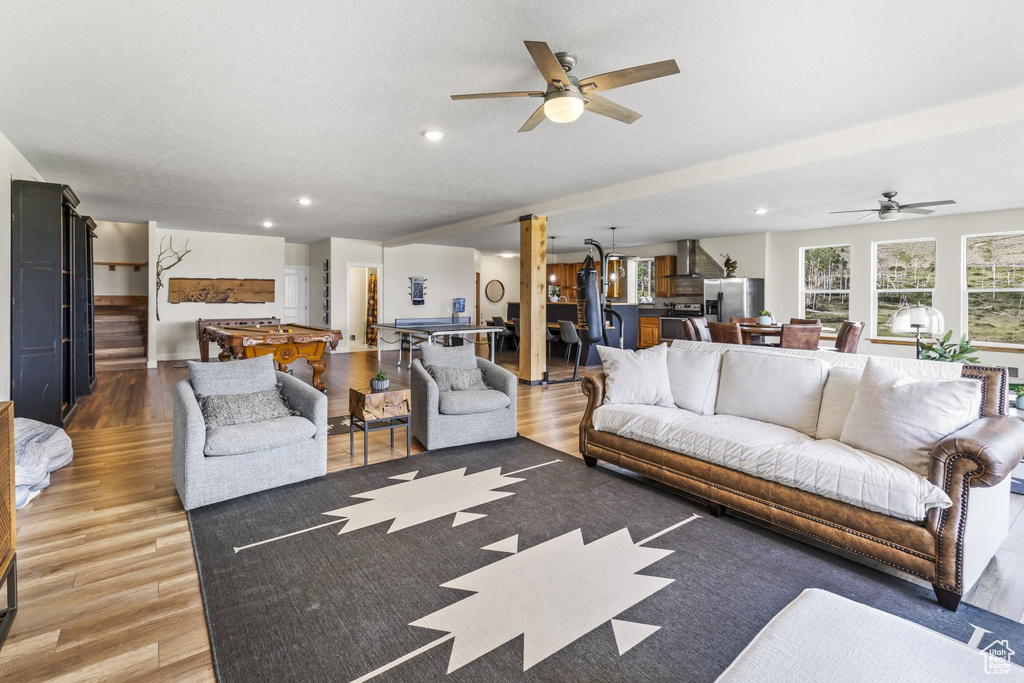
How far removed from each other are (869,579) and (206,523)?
3267 mm

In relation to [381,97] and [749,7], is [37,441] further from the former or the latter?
[749,7]

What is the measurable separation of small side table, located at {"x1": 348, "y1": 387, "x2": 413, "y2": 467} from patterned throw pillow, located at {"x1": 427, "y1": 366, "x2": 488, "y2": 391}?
17.0 inches

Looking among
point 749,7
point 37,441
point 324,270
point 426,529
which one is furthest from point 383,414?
point 324,270

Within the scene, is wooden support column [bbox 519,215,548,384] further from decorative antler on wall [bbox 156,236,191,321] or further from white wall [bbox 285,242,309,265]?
decorative antler on wall [bbox 156,236,191,321]

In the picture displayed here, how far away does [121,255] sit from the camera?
941 centimetres

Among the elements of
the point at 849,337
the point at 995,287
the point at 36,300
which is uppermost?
the point at 995,287

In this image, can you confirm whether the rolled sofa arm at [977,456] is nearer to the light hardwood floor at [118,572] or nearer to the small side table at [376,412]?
the light hardwood floor at [118,572]

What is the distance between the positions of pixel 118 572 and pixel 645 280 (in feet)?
36.4

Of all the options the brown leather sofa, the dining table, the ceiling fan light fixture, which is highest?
the ceiling fan light fixture

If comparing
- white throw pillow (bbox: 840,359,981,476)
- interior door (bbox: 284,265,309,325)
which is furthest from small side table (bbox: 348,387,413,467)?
interior door (bbox: 284,265,309,325)

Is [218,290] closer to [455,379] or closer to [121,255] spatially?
[121,255]

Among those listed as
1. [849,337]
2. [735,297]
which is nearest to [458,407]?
[849,337]

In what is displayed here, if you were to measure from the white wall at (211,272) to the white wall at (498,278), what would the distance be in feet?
18.0

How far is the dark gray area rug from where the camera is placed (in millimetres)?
1737
